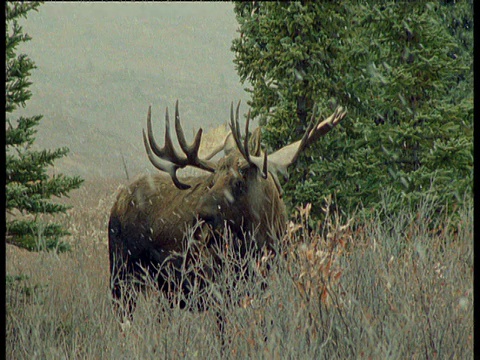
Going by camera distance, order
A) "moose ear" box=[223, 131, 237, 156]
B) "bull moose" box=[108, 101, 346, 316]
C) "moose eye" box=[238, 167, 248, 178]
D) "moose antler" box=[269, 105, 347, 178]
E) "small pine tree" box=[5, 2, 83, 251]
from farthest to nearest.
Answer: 1. "moose ear" box=[223, 131, 237, 156]
2. "moose antler" box=[269, 105, 347, 178]
3. "moose eye" box=[238, 167, 248, 178]
4. "bull moose" box=[108, 101, 346, 316]
5. "small pine tree" box=[5, 2, 83, 251]

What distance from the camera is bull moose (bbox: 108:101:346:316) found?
6.10 m

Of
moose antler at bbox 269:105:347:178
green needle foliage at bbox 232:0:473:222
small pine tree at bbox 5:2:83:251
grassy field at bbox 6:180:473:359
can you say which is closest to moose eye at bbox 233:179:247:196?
moose antler at bbox 269:105:347:178

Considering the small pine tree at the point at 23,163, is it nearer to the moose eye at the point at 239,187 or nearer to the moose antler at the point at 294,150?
the moose eye at the point at 239,187

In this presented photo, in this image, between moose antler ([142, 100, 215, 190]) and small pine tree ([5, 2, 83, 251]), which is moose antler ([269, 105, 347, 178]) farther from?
small pine tree ([5, 2, 83, 251])

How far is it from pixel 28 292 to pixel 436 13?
20.3 feet

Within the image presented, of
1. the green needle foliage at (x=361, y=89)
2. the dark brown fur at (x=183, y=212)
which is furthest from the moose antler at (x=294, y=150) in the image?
the green needle foliage at (x=361, y=89)


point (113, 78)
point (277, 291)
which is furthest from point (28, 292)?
point (113, 78)

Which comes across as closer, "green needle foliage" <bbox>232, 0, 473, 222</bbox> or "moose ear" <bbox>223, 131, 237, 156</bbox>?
"moose ear" <bbox>223, 131, 237, 156</bbox>

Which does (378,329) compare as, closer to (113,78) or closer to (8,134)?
(8,134)

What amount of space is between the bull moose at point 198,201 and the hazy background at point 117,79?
26.7 metres

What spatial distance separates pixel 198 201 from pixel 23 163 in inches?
63.5

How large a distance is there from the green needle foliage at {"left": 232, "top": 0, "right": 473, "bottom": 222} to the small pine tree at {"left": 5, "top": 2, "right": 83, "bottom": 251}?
3.37 meters

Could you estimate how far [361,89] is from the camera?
877cm

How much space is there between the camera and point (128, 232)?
7.57 m
